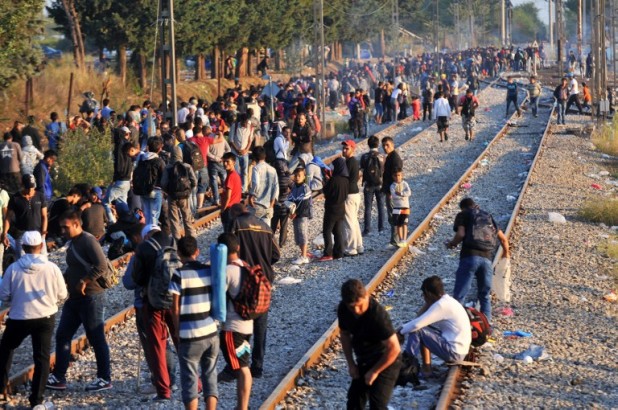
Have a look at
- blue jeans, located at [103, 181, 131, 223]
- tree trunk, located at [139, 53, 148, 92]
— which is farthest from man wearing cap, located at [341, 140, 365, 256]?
tree trunk, located at [139, 53, 148, 92]

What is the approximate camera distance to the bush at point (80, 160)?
25.0 m

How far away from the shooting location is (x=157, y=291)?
980 centimetres

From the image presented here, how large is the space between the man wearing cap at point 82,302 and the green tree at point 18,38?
60.8 ft

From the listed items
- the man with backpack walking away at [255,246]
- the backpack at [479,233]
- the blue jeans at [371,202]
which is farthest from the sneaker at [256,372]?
the blue jeans at [371,202]

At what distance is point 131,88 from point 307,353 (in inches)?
1350

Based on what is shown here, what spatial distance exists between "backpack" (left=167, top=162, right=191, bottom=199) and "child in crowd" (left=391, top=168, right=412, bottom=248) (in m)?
3.13

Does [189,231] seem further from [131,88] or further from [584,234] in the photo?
[131,88]

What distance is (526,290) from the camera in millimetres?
14992

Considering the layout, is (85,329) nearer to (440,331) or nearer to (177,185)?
(440,331)

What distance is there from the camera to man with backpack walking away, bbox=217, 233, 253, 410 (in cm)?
942

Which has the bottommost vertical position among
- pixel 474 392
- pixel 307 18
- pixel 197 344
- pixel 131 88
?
pixel 474 392

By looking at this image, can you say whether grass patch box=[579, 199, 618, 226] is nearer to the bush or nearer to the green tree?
the bush

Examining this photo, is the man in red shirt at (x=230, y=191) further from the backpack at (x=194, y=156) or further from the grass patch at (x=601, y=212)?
the grass patch at (x=601, y=212)

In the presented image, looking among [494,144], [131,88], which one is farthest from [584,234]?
[131,88]
